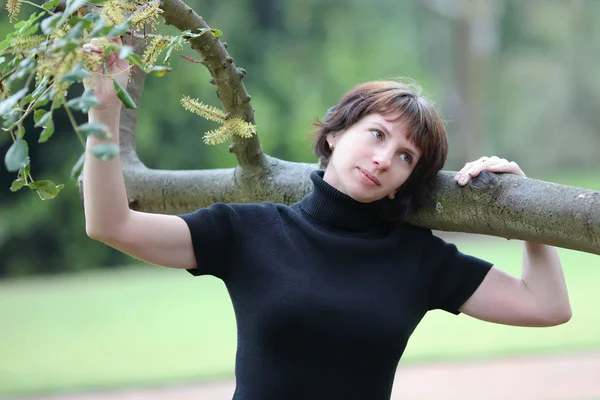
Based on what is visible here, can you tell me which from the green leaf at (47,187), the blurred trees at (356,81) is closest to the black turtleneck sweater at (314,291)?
the green leaf at (47,187)

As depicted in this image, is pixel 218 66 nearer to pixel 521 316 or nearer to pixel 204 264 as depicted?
pixel 204 264

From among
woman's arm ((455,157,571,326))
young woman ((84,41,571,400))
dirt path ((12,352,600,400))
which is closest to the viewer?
young woman ((84,41,571,400))

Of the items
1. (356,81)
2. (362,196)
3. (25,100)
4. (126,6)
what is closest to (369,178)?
(362,196)

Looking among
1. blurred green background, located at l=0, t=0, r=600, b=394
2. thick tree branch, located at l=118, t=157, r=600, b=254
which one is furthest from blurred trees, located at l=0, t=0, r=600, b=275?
thick tree branch, located at l=118, t=157, r=600, b=254

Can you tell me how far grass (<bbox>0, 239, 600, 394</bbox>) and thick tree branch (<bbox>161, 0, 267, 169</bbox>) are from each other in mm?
6310

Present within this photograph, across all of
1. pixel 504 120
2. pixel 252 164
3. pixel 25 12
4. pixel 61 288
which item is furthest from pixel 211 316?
pixel 504 120

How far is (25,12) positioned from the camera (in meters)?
15.1

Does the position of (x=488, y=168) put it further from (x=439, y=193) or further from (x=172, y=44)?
(x=172, y=44)

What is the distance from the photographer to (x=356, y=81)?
14.1 meters

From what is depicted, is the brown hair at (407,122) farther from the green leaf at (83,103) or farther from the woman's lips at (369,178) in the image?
the green leaf at (83,103)

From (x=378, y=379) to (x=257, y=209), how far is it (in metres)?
0.42

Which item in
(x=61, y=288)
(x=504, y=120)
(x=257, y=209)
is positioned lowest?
(x=61, y=288)

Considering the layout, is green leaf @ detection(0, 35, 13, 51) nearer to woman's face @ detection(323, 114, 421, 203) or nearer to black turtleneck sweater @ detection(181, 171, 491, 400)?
black turtleneck sweater @ detection(181, 171, 491, 400)

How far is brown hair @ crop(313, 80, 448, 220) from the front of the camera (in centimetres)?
197
